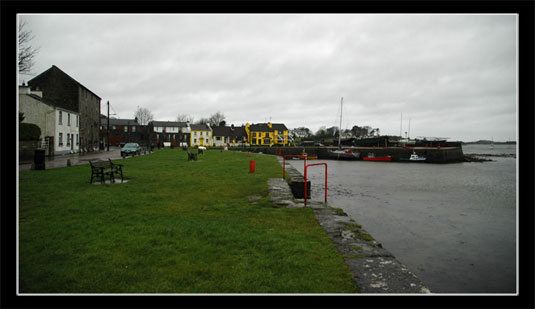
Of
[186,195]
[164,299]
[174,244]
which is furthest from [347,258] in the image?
[186,195]

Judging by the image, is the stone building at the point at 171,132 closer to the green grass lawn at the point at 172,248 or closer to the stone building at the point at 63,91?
the stone building at the point at 63,91

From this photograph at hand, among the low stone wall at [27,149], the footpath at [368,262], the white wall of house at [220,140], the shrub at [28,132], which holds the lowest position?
the footpath at [368,262]

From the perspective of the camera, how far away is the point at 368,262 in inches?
165

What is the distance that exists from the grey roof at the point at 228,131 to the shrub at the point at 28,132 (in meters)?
72.0

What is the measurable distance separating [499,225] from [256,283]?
11.9m

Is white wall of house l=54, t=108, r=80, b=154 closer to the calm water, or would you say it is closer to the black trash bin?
the black trash bin

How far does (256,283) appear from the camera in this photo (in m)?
3.50

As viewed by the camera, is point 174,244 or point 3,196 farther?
point 174,244

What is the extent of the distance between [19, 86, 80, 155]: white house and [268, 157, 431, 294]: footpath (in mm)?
32464

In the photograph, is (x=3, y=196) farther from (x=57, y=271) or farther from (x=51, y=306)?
(x=57, y=271)

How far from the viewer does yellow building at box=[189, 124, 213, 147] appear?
92375 millimetres

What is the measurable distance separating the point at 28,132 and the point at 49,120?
671 cm

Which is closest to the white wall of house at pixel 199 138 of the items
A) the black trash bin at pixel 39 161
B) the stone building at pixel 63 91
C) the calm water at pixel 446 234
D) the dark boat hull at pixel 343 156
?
the dark boat hull at pixel 343 156

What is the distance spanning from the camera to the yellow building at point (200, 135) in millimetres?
92375
